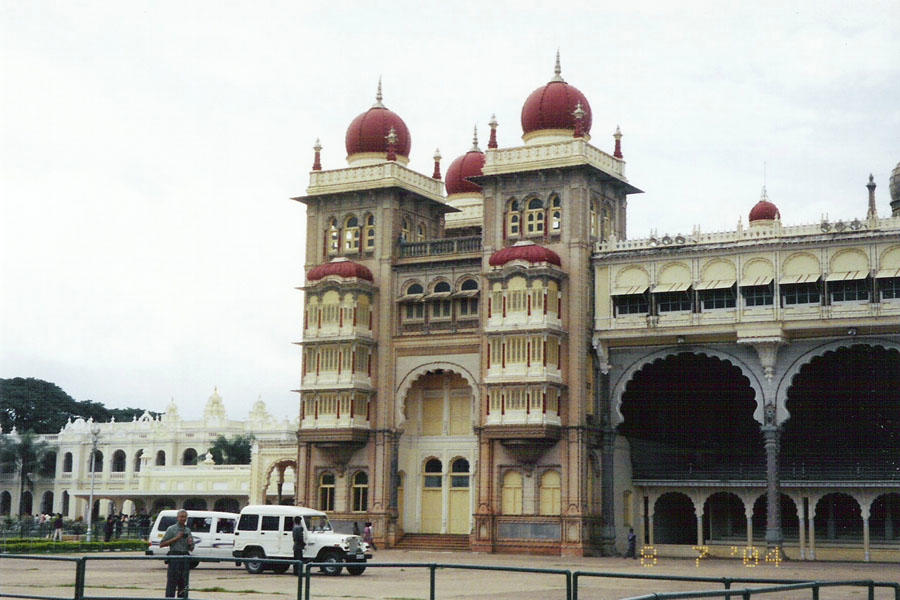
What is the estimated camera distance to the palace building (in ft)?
155

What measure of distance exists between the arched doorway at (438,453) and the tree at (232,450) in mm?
40629

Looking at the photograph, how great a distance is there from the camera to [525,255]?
49.7 meters

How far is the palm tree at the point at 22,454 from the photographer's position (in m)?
104

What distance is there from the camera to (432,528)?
176 ft

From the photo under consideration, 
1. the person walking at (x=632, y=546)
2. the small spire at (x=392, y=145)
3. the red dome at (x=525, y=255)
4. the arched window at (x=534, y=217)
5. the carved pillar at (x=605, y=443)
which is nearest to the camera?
the person walking at (x=632, y=546)

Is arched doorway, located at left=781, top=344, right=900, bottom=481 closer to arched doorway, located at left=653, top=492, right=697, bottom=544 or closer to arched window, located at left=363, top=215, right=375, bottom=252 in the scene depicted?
arched doorway, located at left=653, top=492, right=697, bottom=544

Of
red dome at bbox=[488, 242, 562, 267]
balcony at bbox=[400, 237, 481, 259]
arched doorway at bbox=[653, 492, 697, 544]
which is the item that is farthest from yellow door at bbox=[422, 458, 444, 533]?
red dome at bbox=[488, 242, 562, 267]

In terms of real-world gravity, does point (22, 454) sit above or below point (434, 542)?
above

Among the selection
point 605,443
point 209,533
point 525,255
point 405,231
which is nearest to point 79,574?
point 209,533

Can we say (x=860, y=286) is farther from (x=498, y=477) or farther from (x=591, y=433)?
(x=498, y=477)

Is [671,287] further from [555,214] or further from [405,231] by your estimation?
[405,231]

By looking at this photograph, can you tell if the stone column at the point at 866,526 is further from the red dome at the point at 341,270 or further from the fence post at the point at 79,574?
the fence post at the point at 79,574

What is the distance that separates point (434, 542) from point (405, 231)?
14131mm

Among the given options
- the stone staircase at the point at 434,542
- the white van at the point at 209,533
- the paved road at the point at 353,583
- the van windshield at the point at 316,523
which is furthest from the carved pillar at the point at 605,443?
the white van at the point at 209,533
